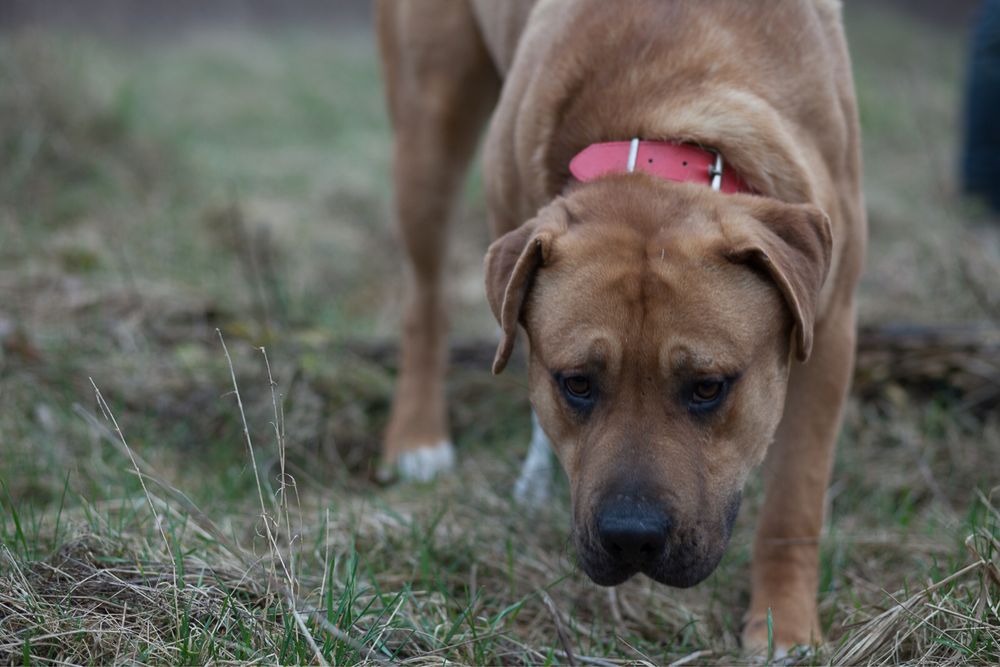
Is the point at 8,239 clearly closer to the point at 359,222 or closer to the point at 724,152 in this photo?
the point at 359,222

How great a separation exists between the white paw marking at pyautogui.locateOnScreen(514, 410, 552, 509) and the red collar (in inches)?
36.5

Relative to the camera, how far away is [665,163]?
2926mm

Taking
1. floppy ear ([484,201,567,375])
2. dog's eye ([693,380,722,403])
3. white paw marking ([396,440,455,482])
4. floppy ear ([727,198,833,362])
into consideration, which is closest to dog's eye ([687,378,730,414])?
dog's eye ([693,380,722,403])

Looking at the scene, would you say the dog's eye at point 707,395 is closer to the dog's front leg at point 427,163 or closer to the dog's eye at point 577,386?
the dog's eye at point 577,386

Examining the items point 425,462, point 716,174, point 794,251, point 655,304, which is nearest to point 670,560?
point 655,304

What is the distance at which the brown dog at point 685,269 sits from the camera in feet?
8.43

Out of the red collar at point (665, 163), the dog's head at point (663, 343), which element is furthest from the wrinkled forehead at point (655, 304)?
the red collar at point (665, 163)

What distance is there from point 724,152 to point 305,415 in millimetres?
2145

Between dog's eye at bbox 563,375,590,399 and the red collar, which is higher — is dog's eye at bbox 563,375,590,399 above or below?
below

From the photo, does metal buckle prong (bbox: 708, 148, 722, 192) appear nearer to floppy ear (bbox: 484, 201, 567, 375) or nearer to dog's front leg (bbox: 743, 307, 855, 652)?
floppy ear (bbox: 484, 201, 567, 375)

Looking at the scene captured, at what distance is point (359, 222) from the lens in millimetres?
7762

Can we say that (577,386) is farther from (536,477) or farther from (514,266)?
(536,477)

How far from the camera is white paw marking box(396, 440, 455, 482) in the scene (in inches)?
174

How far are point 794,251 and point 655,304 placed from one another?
1.27 ft
